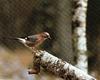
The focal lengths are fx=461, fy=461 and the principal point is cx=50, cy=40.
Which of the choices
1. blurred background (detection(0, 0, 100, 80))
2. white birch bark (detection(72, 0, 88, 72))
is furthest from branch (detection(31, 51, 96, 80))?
blurred background (detection(0, 0, 100, 80))

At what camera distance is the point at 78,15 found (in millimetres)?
7043

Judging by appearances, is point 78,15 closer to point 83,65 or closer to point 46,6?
point 83,65

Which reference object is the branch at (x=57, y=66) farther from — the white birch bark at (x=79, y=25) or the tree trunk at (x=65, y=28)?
the tree trunk at (x=65, y=28)

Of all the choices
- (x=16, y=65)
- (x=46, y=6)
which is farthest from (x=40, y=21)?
(x=16, y=65)

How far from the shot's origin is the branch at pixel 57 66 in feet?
11.9

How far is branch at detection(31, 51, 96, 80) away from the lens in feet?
11.9

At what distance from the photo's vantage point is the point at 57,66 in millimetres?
3740

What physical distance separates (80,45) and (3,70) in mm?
2071

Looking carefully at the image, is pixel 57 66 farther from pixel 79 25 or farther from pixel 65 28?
pixel 65 28

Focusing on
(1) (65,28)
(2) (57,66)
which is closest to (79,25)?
(1) (65,28)

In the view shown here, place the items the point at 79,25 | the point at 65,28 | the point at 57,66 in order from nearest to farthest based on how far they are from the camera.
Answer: the point at 57,66 → the point at 79,25 → the point at 65,28

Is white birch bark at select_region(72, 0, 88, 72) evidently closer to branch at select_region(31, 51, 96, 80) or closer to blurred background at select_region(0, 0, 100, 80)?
blurred background at select_region(0, 0, 100, 80)

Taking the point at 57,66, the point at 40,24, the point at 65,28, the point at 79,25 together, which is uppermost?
the point at 40,24

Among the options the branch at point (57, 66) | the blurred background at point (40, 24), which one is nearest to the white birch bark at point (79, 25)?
the blurred background at point (40, 24)
